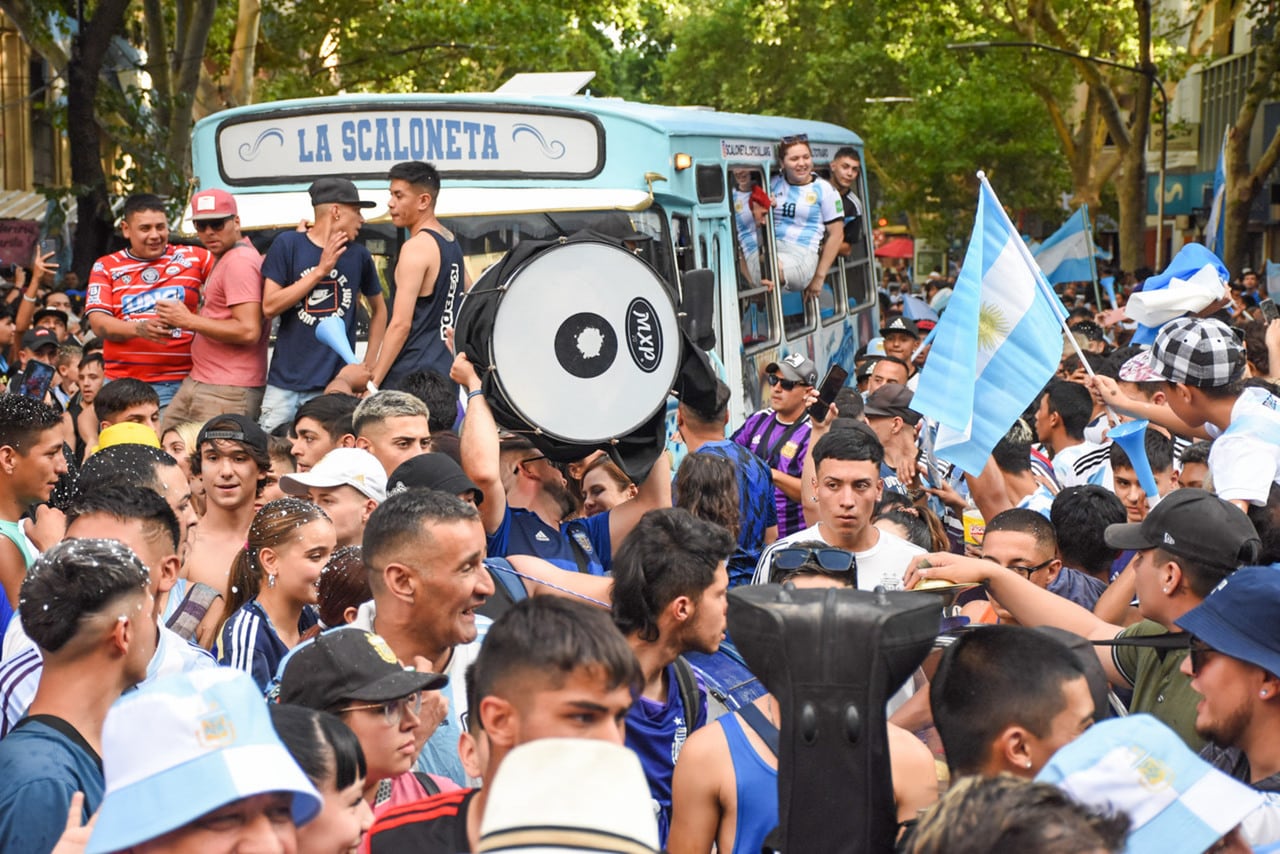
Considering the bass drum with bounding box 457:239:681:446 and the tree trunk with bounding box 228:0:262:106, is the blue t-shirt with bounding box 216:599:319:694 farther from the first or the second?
the tree trunk with bounding box 228:0:262:106

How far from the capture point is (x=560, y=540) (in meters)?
5.93

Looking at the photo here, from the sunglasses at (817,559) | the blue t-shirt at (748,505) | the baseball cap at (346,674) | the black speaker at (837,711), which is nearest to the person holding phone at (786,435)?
the blue t-shirt at (748,505)

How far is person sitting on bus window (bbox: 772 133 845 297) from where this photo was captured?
39.4ft

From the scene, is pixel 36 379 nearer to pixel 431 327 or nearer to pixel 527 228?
pixel 527 228

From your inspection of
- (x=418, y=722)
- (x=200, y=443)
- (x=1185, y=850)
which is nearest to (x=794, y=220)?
(x=200, y=443)

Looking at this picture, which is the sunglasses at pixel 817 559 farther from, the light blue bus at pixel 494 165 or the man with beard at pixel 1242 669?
the light blue bus at pixel 494 165

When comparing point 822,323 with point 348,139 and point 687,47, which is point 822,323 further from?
point 687,47

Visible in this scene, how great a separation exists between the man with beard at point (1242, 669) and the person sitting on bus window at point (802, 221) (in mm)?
8288

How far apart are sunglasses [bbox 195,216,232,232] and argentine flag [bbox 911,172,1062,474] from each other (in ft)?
12.0

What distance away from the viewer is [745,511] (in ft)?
21.4

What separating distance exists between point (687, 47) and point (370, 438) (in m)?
51.2

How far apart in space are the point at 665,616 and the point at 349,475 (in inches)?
69.4

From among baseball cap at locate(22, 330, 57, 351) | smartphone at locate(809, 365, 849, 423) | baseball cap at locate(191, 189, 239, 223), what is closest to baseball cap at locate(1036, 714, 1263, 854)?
smartphone at locate(809, 365, 849, 423)

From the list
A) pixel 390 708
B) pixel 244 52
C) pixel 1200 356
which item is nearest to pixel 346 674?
pixel 390 708
